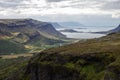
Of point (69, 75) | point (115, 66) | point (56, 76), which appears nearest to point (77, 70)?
point (69, 75)

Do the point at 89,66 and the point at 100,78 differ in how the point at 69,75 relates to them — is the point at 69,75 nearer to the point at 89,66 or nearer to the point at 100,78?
the point at 89,66

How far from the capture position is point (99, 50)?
199000mm

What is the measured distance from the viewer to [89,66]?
18738 centimetres

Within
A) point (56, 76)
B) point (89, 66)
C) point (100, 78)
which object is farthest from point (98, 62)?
point (56, 76)

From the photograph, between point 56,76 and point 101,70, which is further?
point 56,76

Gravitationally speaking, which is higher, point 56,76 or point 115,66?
point 115,66

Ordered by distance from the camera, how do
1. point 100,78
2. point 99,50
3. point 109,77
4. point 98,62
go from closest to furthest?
point 109,77 → point 100,78 → point 98,62 → point 99,50

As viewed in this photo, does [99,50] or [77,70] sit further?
[99,50]

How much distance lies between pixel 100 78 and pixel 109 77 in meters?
16.1

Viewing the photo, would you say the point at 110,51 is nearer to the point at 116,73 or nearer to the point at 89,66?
the point at 89,66

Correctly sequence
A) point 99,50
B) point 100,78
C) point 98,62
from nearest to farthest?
point 100,78, point 98,62, point 99,50

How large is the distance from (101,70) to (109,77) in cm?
2602

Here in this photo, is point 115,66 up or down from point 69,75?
up

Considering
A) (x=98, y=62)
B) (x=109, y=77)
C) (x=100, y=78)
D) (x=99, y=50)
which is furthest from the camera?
(x=99, y=50)
